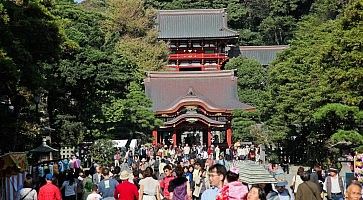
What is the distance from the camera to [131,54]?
168ft

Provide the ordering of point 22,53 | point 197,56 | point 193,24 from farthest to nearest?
point 193,24
point 197,56
point 22,53

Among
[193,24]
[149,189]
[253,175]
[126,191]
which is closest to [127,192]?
[126,191]

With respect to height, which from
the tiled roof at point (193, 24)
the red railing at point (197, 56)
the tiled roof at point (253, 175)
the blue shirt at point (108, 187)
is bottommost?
the blue shirt at point (108, 187)

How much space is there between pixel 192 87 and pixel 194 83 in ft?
2.72

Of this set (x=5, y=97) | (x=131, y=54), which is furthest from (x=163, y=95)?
(x=5, y=97)

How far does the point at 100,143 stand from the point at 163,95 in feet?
74.6

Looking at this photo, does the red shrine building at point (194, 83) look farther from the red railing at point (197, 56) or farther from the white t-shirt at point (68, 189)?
the white t-shirt at point (68, 189)

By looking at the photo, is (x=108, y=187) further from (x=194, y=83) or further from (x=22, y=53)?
(x=194, y=83)

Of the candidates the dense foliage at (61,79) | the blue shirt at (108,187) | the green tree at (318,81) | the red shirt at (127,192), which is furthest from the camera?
the green tree at (318,81)

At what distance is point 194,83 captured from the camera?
52406 mm

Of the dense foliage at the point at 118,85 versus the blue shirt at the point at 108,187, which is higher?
the dense foliage at the point at 118,85

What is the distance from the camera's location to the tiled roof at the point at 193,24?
57250 millimetres

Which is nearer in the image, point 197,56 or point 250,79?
point 250,79

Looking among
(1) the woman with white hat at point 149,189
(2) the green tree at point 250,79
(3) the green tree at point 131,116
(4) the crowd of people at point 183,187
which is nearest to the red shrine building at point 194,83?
(2) the green tree at point 250,79
